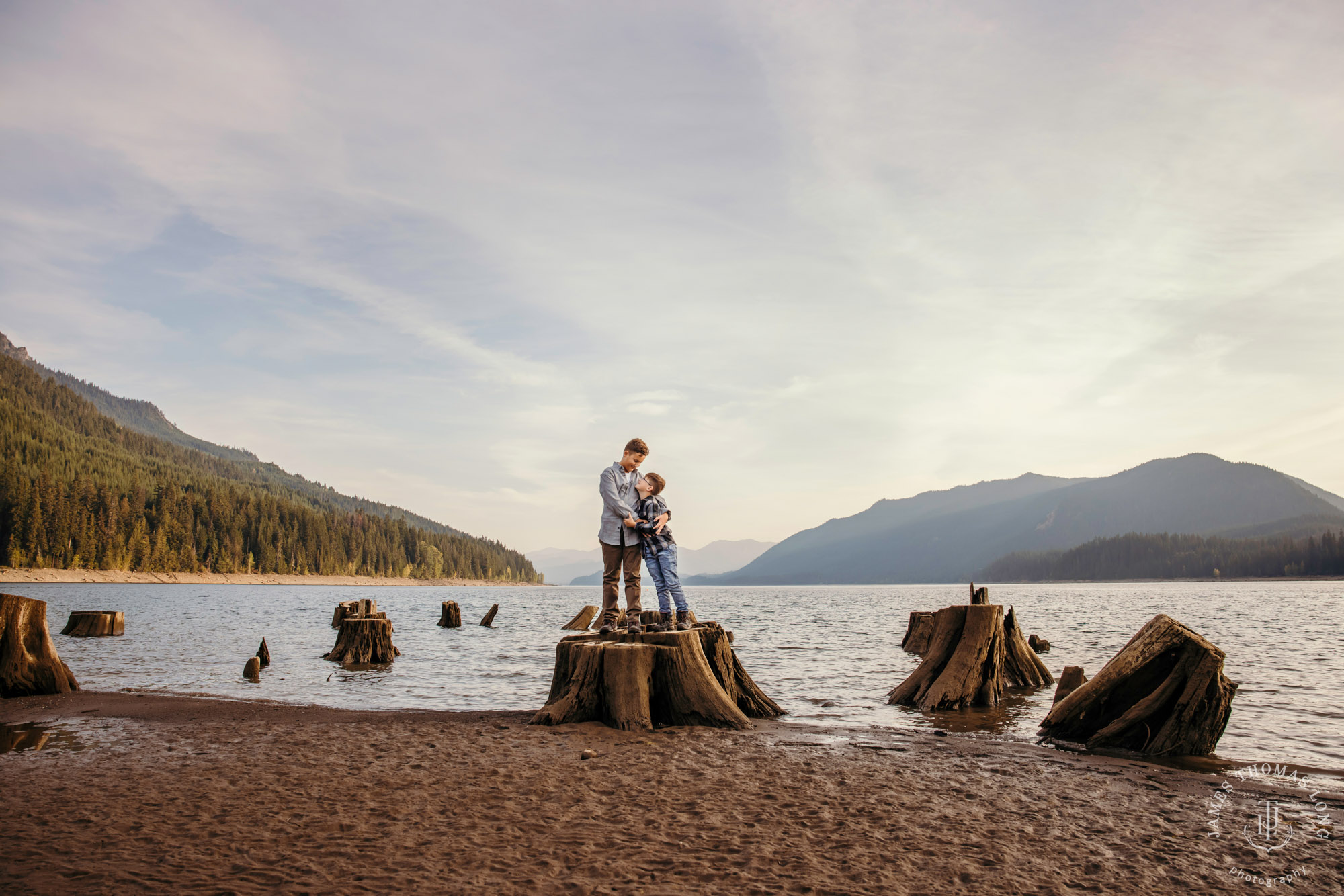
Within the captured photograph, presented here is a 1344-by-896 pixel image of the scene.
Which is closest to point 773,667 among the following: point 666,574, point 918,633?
point 918,633

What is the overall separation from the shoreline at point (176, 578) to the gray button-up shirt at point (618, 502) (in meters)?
108

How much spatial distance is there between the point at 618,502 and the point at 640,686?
8.91ft

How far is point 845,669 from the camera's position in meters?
19.0

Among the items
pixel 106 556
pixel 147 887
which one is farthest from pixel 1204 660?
pixel 106 556

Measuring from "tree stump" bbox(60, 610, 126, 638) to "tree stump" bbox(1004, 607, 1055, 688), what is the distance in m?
29.3

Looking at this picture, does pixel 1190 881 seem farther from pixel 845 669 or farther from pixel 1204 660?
pixel 845 669

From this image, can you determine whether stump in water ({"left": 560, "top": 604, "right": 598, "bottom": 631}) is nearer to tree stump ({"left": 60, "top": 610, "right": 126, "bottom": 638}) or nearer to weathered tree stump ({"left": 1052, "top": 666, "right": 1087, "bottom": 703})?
tree stump ({"left": 60, "top": 610, "right": 126, "bottom": 638})

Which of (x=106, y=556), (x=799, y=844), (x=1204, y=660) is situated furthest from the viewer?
(x=106, y=556)

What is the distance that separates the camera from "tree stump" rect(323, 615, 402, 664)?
20141 millimetres

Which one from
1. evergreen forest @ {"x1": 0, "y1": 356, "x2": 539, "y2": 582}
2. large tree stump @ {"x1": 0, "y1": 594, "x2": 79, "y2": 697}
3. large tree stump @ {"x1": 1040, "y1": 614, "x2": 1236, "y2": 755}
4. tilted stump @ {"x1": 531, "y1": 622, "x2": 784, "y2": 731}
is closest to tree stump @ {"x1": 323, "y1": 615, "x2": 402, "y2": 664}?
large tree stump @ {"x1": 0, "y1": 594, "x2": 79, "y2": 697}

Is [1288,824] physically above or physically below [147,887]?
below

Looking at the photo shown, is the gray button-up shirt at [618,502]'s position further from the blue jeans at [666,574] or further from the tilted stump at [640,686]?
the tilted stump at [640,686]

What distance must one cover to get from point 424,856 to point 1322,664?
24137 mm

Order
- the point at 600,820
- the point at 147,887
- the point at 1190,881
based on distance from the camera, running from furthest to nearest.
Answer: the point at 600,820 → the point at 1190,881 → the point at 147,887
